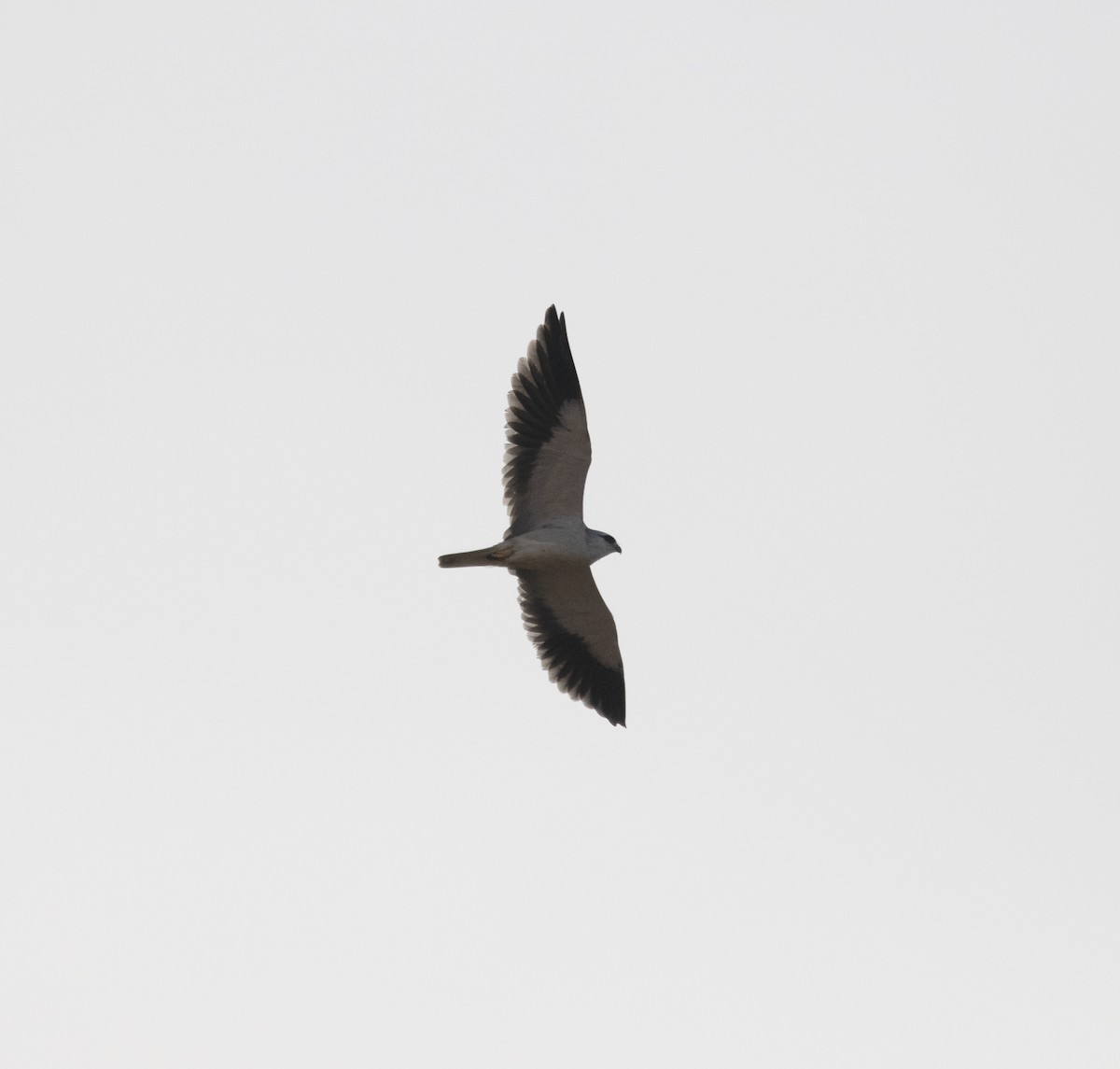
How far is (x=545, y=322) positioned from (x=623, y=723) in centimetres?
529

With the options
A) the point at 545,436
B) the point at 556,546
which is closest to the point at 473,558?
the point at 556,546

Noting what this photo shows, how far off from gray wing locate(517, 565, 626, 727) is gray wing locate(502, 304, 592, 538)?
883 mm

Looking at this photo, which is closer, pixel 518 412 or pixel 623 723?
pixel 518 412

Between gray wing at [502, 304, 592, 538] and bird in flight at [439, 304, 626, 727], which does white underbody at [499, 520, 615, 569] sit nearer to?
bird in flight at [439, 304, 626, 727]

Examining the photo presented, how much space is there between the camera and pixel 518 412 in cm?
1997

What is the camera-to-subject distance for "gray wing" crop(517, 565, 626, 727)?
2066 centimetres

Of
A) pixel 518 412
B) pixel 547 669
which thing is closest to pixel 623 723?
pixel 547 669

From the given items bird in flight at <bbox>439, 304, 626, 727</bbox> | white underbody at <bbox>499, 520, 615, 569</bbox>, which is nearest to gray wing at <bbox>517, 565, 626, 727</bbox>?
bird in flight at <bbox>439, 304, 626, 727</bbox>

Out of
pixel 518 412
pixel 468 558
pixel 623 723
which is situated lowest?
pixel 623 723

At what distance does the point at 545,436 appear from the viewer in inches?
782

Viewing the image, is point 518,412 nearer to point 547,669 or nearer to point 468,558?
point 468,558

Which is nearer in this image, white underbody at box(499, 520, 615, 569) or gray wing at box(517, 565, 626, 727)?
white underbody at box(499, 520, 615, 569)

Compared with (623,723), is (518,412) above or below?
above

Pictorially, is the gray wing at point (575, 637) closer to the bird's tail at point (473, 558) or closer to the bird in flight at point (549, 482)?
the bird in flight at point (549, 482)
